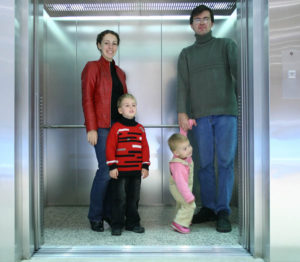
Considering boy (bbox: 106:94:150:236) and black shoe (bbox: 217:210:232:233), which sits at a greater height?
boy (bbox: 106:94:150:236)

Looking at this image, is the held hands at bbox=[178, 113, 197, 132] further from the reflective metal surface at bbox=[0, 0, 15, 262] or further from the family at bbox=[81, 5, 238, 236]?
the reflective metal surface at bbox=[0, 0, 15, 262]

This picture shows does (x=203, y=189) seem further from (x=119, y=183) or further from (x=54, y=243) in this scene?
(x=54, y=243)

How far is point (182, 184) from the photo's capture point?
247 cm

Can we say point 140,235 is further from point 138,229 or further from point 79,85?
point 79,85

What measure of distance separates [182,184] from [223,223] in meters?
0.44

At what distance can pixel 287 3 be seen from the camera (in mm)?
1879

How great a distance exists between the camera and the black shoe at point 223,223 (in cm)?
248

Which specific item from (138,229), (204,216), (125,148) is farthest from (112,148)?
(204,216)

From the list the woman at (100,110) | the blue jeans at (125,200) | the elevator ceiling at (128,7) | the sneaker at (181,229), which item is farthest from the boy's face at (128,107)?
the elevator ceiling at (128,7)

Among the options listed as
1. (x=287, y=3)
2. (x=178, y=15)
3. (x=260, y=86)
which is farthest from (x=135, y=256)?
(x=178, y=15)

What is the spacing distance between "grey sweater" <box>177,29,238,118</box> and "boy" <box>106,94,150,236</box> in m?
0.49

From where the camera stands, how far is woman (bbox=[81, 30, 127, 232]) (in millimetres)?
2502

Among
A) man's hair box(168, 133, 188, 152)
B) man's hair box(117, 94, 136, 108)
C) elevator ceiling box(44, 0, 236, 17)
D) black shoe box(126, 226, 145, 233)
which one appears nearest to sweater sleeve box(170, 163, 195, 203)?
man's hair box(168, 133, 188, 152)

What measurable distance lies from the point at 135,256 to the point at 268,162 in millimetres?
999
